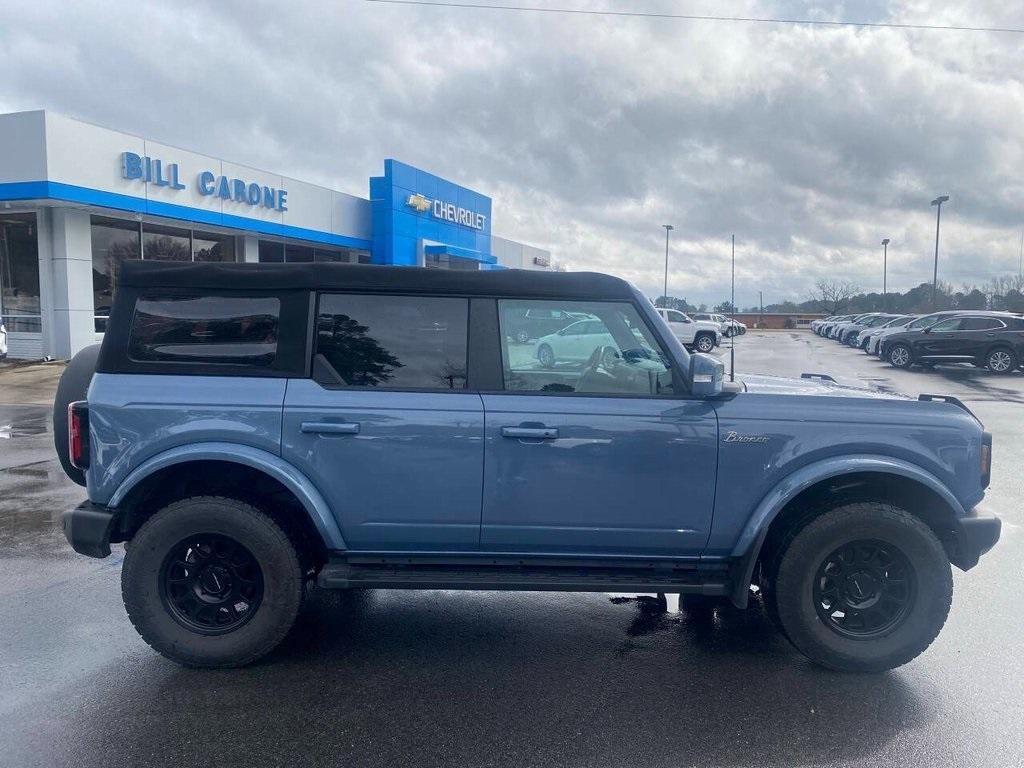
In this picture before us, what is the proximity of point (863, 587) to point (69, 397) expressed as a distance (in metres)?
4.39

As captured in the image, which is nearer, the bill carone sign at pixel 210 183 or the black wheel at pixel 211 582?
the black wheel at pixel 211 582

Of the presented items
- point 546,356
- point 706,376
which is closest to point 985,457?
point 706,376

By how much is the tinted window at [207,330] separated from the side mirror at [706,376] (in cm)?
210

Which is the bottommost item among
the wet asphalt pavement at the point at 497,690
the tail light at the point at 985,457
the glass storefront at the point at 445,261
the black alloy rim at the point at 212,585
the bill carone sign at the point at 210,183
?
the wet asphalt pavement at the point at 497,690

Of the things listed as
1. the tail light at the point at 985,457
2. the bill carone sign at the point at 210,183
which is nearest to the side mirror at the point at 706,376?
the tail light at the point at 985,457

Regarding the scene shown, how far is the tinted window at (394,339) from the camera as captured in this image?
13.3 feet

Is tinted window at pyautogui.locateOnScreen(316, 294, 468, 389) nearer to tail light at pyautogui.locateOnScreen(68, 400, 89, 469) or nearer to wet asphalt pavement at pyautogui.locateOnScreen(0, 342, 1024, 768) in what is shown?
tail light at pyautogui.locateOnScreen(68, 400, 89, 469)

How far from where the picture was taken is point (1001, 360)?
2298 centimetres

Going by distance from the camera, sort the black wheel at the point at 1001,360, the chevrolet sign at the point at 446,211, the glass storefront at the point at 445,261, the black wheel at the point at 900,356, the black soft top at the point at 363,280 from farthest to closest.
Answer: the glass storefront at the point at 445,261 < the chevrolet sign at the point at 446,211 < the black wheel at the point at 900,356 < the black wheel at the point at 1001,360 < the black soft top at the point at 363,280

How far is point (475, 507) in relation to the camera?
3951mm

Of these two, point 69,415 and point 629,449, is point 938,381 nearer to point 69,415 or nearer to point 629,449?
point 629,449

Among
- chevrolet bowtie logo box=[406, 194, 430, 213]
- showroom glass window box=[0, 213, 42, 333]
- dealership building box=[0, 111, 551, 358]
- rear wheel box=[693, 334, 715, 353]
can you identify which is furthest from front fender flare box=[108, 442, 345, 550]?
rear wheel box=[693, 334, 715, 353]

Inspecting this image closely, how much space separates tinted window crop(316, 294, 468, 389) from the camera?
4059mm

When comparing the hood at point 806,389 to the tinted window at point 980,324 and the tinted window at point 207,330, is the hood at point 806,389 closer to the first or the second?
the tinted window at point 207,330
